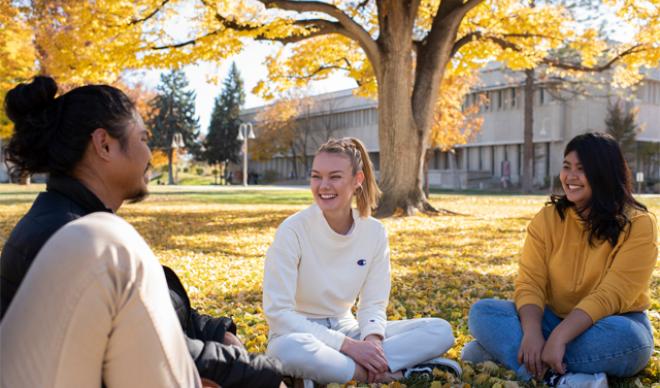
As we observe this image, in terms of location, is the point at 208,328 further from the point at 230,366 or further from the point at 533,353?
the point at 533,353

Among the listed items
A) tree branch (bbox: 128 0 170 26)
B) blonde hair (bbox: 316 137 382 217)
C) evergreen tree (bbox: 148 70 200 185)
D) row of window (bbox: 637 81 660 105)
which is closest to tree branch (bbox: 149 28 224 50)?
tree branch (bbox: 128 0 170 26)

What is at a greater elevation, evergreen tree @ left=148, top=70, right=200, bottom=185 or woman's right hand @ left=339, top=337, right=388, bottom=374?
evergreen tree @ left=148, top=70, right=200, bottom=185

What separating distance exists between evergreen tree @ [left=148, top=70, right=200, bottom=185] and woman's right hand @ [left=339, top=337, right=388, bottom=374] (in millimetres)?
61898

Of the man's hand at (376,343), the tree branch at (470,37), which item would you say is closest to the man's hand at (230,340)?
the man's hand at (376,343)

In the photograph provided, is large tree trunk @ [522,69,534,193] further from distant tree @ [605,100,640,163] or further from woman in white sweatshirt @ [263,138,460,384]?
woman in white sweatshirt @ [263,138,460,384]

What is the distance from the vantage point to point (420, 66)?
15.7m

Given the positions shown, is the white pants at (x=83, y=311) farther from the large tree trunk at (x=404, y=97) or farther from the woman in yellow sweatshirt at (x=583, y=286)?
the large tree trunk at (x=404, y=97)

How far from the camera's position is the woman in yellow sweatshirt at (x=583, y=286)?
3383 millimetres

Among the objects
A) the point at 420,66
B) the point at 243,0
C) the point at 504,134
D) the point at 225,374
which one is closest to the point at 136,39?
the point at 243,0

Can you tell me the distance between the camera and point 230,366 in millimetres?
2166

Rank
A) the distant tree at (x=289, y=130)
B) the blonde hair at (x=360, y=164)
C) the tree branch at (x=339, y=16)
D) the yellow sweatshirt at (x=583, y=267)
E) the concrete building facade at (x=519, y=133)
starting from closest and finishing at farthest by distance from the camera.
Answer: the yellow sweatshirt at (x=583, y=267), the blonde hair at (x=360, y=164), the tree branch at (x=339, y=16), the concrete building facade at (x=519, y=133), the distant tree at (x=289, y=130)

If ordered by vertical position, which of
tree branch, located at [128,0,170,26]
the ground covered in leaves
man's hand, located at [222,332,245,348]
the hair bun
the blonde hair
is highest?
tree branch, located at [128,0,170,26]

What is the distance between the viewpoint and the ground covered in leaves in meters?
4.62

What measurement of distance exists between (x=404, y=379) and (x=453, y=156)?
4748 cm
